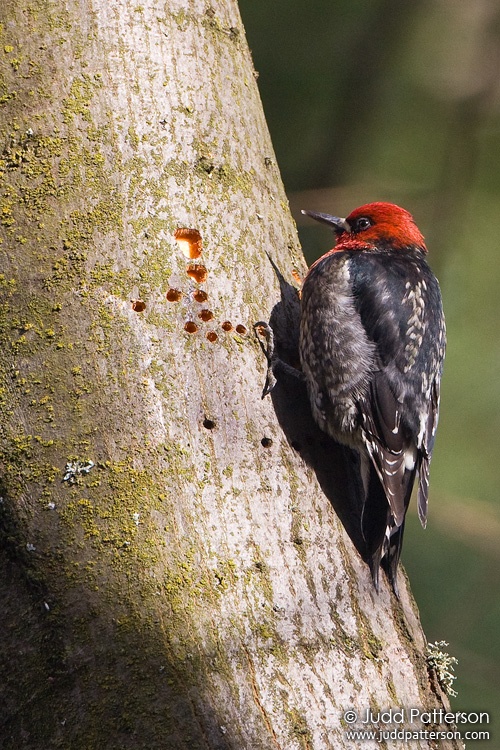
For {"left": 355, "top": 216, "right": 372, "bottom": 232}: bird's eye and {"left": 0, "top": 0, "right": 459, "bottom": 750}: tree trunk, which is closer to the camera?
{"left": 0, "top": 0, "right": 459, "bottom": 750}: tree trunk

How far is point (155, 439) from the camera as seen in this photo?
216cm

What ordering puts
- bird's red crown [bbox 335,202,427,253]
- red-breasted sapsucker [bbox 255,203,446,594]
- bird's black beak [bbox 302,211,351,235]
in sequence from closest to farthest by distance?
1. red-breasted sapsucker [bbox 255,203,446,594]
2. bird's red crown [bbox 335,202,427,253]
3. bird's black beak [bbox 302,211,351,235]

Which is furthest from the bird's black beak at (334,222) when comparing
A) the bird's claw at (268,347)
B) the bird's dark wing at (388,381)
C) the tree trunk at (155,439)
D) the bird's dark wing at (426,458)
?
the bird's claw at (268,347)

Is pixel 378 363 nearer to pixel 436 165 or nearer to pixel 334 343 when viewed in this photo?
pixel 334 343

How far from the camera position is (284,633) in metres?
2.04

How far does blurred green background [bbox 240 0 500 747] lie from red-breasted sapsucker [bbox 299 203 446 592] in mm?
987

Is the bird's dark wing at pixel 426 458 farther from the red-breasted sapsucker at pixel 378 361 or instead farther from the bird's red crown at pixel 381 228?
the bird's red crown at pixel 381 228

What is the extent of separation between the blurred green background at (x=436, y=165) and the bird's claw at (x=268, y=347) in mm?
1986

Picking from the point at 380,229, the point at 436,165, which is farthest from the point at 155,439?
the point at 436,165

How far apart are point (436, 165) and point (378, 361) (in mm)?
1628

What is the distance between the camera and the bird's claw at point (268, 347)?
2.46 metres

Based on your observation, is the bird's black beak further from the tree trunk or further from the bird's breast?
the tree trunk

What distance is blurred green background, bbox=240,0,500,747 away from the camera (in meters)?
4.22

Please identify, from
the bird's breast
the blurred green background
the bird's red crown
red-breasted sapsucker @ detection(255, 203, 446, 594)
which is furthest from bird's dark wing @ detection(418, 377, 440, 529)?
the blurred green background
